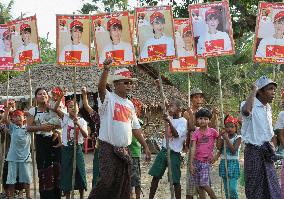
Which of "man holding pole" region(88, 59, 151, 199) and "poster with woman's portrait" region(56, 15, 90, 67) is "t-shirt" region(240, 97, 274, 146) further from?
"poster with woman's portrait" region(56, 15, 90, 67)

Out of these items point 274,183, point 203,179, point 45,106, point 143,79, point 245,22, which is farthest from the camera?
point 143,79

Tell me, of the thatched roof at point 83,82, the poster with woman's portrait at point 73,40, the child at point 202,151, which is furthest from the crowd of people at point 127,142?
the thatched roof at point 83,82

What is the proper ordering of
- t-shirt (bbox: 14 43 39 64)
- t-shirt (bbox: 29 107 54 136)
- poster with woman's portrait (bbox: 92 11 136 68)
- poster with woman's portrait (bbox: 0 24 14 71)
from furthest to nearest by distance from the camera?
poster with woman's portrait (bbox: 0 24 14 71) → t-shirt (bbox: 14 43 39 64) → poster with woman's portrait (bbox: 92 11 136 68) → t-shirt (bbox: 29 107 54 136)

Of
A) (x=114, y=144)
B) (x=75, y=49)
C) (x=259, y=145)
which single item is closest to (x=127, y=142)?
(x=114, y=144)

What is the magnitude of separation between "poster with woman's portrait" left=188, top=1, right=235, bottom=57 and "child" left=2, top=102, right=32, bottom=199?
3.27 metres

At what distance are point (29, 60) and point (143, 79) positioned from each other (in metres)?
13.7

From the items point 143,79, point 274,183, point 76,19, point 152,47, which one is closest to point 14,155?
point 76,19

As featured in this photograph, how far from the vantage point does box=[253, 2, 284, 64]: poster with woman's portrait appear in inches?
288

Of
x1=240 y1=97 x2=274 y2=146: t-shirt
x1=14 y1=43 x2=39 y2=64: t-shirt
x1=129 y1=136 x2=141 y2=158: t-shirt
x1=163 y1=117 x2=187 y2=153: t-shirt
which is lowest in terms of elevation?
x1=129 y1=136 x2=141 y2=158: t-shirt

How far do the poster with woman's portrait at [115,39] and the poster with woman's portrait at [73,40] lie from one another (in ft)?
0.74

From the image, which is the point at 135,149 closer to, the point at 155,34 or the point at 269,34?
the point at 155,34

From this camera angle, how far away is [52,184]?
7680mm

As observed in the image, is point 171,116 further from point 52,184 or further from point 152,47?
point 52,184

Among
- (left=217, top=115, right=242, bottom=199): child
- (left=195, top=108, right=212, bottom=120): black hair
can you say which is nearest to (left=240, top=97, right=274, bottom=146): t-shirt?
(left=195, top=108, right=212, bottom=120): black hair
